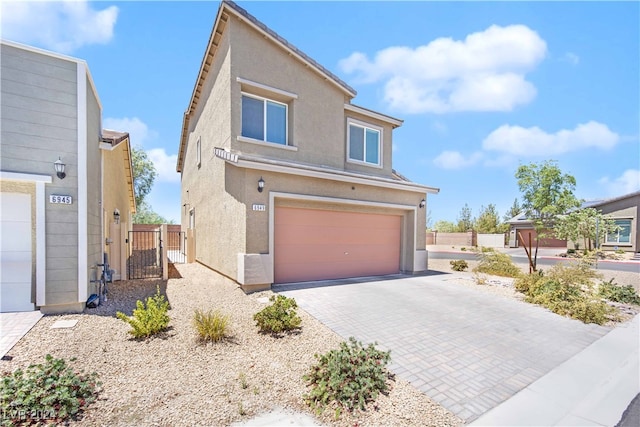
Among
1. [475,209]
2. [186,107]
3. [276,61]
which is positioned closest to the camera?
[276,61]

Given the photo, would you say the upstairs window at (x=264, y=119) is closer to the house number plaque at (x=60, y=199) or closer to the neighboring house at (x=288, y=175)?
the neighboring house at (x=288, y=175)

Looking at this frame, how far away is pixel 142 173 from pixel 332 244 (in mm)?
33301

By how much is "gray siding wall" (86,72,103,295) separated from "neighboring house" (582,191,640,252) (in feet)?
122

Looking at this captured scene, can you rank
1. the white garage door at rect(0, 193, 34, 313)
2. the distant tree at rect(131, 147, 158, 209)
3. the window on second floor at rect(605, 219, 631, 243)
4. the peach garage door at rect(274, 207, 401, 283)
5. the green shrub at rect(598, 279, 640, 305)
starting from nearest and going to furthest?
the white garage door at rect(0, 193, 34, 313)
the green shrub at rect(598, 279, 640, 305)
the peach garage door at rect(274, 207, 401, 283)
the window on second floor at rect(605, 219, 631, 243)
the distant tree at rect(131, 147, 158, 209)

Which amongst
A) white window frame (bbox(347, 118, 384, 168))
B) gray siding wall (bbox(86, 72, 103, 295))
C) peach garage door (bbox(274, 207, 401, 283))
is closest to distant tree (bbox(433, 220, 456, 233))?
white window frame (bbox(347, 118, 384, 168))

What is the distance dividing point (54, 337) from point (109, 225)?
6.25 metres

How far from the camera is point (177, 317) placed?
239 inches

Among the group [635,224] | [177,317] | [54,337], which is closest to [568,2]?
[177,317]

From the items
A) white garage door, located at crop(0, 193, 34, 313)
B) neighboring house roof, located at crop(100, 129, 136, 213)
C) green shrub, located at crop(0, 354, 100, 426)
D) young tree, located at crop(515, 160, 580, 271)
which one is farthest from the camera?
young tree, located at crop(515, 160, 580, 271)

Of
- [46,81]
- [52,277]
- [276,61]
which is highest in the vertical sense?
[276,61]

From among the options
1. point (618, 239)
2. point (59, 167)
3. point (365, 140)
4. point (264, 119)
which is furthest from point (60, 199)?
point (618, 239)

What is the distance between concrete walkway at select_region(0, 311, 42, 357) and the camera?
14.6 feet

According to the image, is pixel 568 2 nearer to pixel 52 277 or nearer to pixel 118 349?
pixel 118 349

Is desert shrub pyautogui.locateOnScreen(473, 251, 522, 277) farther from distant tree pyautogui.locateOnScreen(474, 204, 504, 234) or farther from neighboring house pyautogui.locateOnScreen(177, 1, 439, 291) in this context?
distant tree pyautogui.locateOnScreen(474, 204, 504, 234)
